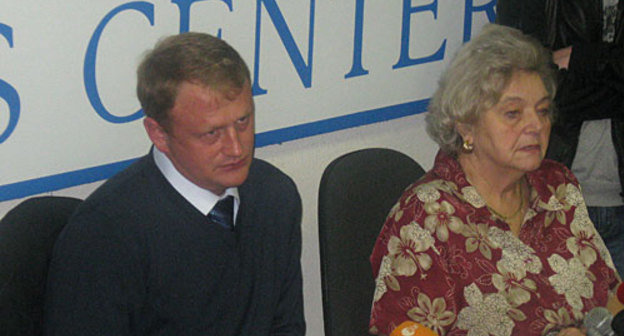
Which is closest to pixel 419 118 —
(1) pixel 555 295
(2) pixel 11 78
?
(1) pixel 555 295

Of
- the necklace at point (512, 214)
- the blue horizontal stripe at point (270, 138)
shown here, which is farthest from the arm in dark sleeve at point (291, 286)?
the necklace at point (512, 214)

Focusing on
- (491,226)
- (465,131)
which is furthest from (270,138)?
(491,226)

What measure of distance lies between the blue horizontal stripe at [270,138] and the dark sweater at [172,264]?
262mm

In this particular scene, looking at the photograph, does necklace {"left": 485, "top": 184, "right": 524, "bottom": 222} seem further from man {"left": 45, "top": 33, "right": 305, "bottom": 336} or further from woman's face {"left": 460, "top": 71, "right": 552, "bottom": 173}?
man {"left": 45, "top": 33, "right": 305, "bottom": 336}

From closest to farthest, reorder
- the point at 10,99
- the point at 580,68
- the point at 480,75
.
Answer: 1. the point at 10,99
2. the point at 480,75
3. the point at 580,68

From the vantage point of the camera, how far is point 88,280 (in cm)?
155

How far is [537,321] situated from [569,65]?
29.1 inches

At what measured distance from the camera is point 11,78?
70.5 inches

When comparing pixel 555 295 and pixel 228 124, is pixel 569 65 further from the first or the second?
pixel 228 124

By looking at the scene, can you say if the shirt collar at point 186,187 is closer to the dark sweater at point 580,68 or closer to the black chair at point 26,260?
the black chair at point 26,260

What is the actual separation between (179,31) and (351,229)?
1.99 feet

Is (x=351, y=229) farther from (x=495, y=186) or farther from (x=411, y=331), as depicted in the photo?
(x=411, y=331)

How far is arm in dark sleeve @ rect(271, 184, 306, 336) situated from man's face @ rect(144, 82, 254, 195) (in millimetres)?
274

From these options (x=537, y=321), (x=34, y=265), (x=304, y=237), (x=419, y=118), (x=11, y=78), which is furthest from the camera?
(x=419, y=118)
